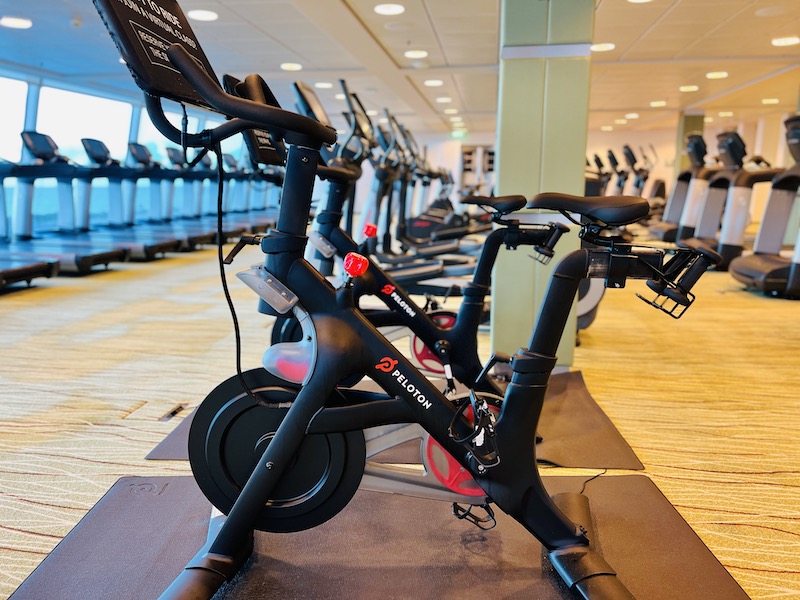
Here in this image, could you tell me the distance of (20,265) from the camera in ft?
20.2

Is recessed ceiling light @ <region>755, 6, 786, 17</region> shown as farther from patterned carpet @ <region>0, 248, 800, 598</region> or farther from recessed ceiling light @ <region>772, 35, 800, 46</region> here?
patterned carpet @ <region>0, 248, 800, 598</region>

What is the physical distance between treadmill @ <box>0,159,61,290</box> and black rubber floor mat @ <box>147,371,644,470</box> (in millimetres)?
3824

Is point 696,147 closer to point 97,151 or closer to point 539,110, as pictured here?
point 539,110

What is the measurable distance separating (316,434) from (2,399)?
2.24 metres

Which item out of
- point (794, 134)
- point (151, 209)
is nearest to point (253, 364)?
point (794, 134)

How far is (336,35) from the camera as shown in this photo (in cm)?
684

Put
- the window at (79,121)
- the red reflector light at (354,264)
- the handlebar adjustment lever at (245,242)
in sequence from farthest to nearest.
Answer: the window at (79,121)
the handlebar adjustment lever at (245,242)
the red reflector light at (354,264)

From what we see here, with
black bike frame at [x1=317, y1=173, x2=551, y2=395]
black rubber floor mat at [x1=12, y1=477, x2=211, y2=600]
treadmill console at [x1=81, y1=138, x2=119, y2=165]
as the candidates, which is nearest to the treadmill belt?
treadmill console at [x1=81, y1=138, x2=119, y2=165]

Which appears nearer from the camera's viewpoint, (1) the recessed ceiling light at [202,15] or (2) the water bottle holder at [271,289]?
(2) the water bottle holder at [271,289]

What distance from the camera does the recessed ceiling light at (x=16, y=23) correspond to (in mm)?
6230

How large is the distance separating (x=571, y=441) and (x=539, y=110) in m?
1.84

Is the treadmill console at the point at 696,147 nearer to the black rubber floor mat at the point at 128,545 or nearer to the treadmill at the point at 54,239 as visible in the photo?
the treadmill at the point at 54,239

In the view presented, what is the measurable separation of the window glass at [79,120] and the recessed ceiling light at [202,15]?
9.07 feet

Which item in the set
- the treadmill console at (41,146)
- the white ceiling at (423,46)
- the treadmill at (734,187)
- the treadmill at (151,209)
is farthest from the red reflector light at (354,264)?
the treadmill at (151,209)
